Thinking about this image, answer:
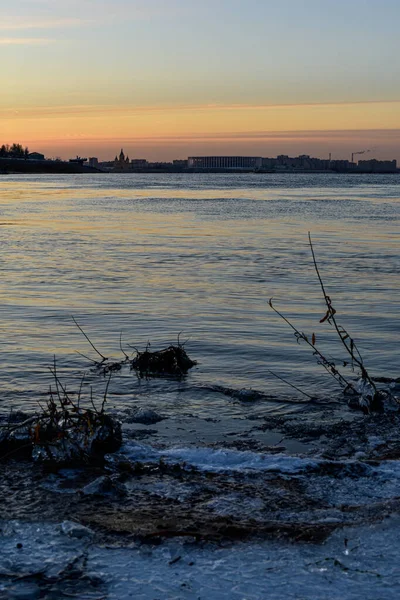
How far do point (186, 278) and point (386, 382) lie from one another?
31.5 ft

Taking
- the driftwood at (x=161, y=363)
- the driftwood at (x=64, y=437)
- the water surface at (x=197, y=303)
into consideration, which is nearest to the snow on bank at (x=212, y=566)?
the driftwood at (x=64, y=437)

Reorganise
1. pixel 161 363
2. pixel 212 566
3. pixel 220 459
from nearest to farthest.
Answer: pixel 212 566 < pixel 220 459 < pixel 161 363

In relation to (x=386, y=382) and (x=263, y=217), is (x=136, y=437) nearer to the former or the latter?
(x=386, y=382)

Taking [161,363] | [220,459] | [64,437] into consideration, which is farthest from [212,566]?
[161,363]

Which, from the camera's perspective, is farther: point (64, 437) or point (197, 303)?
point (197, 303)

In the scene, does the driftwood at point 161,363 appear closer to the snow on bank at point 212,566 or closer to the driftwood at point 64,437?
the driftwood at point 64,437

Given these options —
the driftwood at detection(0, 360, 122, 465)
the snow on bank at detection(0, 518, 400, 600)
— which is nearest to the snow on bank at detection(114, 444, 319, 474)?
the driftwood at detection(0, 360, 122, 465)

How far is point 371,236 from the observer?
92.9ft

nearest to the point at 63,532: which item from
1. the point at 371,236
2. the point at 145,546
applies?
the point at 145,546

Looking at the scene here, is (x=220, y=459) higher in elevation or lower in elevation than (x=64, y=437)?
lower

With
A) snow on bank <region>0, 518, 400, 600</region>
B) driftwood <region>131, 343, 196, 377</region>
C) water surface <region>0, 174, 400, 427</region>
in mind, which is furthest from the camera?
driftwood <region>131, 343, 196, 377</region>

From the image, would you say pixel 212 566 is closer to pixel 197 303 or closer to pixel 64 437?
pixel 64 437

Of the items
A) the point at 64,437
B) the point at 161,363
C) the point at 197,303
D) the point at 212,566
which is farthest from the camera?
the point at 197,303

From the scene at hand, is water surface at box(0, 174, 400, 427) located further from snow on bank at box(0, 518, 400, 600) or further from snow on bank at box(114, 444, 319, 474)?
snow on bank at box(0, 518, 400, 600)
